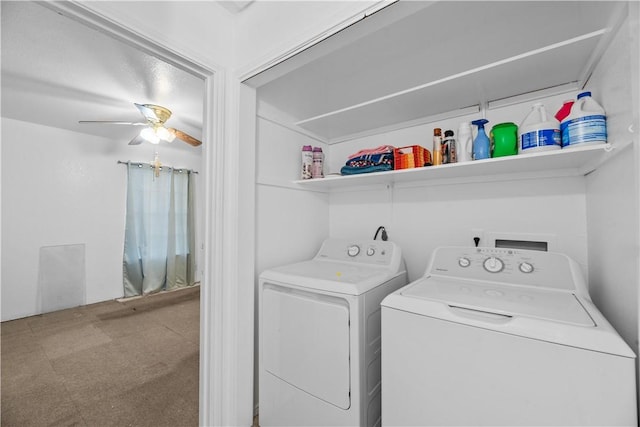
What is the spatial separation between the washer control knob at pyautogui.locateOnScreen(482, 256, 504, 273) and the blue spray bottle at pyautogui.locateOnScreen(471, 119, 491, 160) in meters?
0.51

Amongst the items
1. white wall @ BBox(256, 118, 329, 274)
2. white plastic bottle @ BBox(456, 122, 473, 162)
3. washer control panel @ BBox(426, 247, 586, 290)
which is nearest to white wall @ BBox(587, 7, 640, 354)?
washer control panel @ BBox(426, 247, 586, 290)

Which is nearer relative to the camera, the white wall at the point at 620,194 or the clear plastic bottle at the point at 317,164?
the white wall at the point at 620,194

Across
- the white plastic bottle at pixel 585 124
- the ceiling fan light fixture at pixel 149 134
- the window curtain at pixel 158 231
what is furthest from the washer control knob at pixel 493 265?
the window curtain at pixel 158 231

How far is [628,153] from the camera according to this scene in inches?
31.3

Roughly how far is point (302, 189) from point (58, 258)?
395 cm

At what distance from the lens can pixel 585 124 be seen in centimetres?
100

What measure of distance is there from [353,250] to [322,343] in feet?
2.24

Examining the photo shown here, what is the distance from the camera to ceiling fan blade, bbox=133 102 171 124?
255 cm

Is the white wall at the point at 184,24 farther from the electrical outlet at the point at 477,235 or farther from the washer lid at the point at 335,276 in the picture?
the electrical outlet at the point at 477,235

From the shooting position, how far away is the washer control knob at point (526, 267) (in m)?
1.22

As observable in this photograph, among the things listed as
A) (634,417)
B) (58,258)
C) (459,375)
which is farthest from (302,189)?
(58,258)

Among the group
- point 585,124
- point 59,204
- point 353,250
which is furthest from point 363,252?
point 59,204

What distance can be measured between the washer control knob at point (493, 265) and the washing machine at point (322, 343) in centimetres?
47

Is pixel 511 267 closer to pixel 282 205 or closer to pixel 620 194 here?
pixel 620 194
